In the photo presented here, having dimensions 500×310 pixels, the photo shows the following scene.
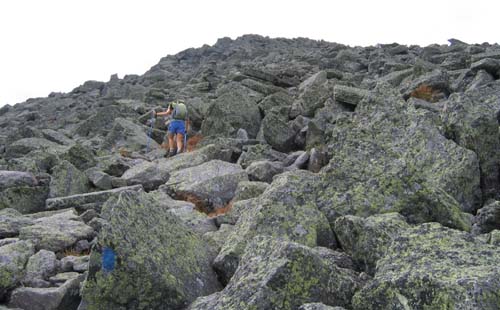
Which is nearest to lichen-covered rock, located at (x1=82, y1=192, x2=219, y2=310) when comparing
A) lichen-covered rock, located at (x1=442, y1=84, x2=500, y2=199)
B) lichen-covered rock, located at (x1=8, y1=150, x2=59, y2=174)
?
lichen-covered rock, located at (x1=442, y1=84, x2=500, y2=199)

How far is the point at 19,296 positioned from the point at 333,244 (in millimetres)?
4822

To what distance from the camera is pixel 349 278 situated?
6602 mm

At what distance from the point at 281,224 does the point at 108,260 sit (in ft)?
9.44

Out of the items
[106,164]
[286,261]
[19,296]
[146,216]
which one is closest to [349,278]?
[286,261]

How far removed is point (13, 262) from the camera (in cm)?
892

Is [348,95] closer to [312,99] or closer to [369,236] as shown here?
[312,99]

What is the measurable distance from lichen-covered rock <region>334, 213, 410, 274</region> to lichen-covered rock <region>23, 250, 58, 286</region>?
4.89m

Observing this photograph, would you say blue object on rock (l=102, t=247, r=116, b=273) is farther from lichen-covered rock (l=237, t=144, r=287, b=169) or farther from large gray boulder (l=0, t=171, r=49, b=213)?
lichen-covered rock (l=237, t=144, r=287, b=169)

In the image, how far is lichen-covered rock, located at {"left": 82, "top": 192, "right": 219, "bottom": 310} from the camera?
7.08 m

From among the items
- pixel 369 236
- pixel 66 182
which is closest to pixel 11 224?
pixel 66 182

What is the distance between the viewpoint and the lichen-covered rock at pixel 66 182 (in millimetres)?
15586

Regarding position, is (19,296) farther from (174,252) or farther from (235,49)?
(235,49)

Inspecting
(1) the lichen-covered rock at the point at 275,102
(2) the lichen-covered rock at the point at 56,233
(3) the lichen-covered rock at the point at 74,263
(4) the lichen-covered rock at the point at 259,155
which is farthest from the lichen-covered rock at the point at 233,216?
(1) the lichen-covered rock at the point at 275,102

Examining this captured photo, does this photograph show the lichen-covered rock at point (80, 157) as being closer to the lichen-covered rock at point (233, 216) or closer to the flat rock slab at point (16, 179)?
the flat rock slab at point (16, 179)
